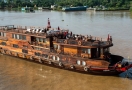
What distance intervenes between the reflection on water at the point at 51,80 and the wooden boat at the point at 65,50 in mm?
625

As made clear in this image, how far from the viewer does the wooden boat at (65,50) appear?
63.1ft

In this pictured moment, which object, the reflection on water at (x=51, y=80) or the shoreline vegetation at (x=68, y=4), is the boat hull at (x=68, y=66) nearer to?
the reflection on water at (x=51, y=80)

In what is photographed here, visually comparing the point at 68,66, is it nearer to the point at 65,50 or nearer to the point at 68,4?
the point at 65,50

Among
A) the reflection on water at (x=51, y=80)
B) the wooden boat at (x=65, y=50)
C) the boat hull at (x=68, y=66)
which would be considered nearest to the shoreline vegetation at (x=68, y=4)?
the wooden boat at (x=65, y=50)

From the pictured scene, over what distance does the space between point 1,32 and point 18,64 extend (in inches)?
201

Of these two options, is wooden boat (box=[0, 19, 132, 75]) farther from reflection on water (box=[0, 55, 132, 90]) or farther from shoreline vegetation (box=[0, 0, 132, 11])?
shoreline vegetation (box=[0, 0, 132, 11])

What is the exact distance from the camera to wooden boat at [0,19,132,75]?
1923 centimetres

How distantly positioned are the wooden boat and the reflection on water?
625mm

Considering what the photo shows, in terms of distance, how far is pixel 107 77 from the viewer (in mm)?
19500

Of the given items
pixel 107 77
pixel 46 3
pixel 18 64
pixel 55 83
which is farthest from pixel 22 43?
pixel 46 3

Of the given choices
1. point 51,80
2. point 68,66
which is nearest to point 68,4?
point 68,66

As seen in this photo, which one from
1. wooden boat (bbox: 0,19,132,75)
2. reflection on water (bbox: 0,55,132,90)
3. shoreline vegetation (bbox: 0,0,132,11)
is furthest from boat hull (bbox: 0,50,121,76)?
shoreline vegetation (bbox: 0,0,132,11)

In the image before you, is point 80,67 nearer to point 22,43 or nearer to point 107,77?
point 107,77

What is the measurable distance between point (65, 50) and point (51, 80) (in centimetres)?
332
